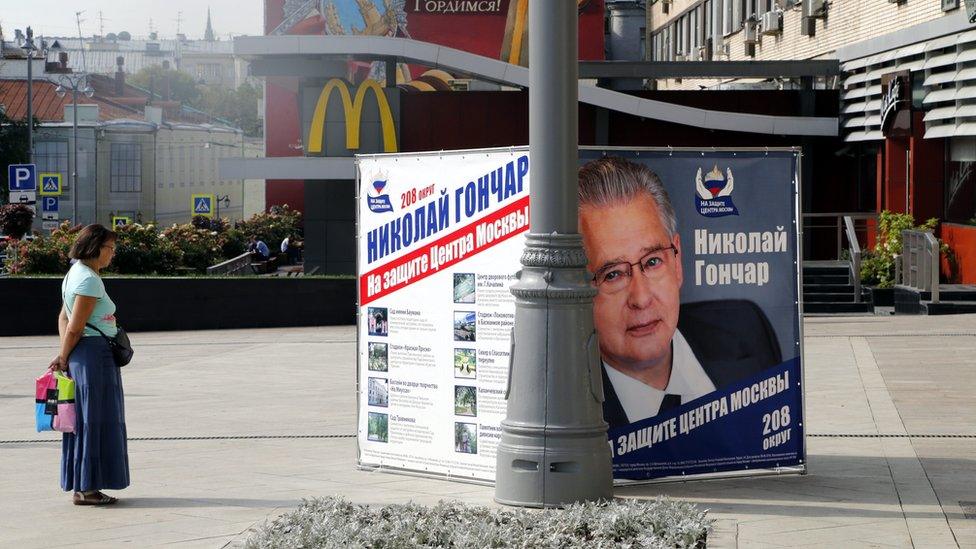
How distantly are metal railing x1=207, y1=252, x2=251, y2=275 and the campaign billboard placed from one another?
19.7 metres

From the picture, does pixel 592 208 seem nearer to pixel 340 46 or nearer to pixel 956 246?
pixel 956 246

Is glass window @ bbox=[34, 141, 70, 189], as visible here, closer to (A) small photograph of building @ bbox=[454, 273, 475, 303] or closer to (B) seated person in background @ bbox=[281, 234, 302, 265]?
(B) seated person in background @ bbox=[281, 234, 302, 265]

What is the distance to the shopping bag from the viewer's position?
8.64m

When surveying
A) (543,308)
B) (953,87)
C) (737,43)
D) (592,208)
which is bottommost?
(543,308)

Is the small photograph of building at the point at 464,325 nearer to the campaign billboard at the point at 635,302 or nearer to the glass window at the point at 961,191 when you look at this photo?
the campaign billboard at the point at 635,302

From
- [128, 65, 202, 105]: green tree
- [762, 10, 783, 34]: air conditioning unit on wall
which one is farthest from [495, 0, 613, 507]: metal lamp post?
[128, 65, 202, 105]: green tree

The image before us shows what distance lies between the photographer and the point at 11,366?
19109mm

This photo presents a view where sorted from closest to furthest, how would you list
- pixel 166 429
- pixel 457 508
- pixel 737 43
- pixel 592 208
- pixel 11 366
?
pixel 457 508 < pixel 592 208 < pixel 166 429 < pixel 11 366 < pixel 737 43

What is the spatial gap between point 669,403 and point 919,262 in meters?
15.8

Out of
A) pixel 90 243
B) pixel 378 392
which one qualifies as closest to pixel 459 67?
pixel 378 392

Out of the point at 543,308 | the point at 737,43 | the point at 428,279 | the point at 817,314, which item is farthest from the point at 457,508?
the point at 737,43

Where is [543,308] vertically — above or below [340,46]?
below

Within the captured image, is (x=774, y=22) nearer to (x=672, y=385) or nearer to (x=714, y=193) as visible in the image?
(x=714, y=193)

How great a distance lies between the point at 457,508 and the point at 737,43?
39.5 m
